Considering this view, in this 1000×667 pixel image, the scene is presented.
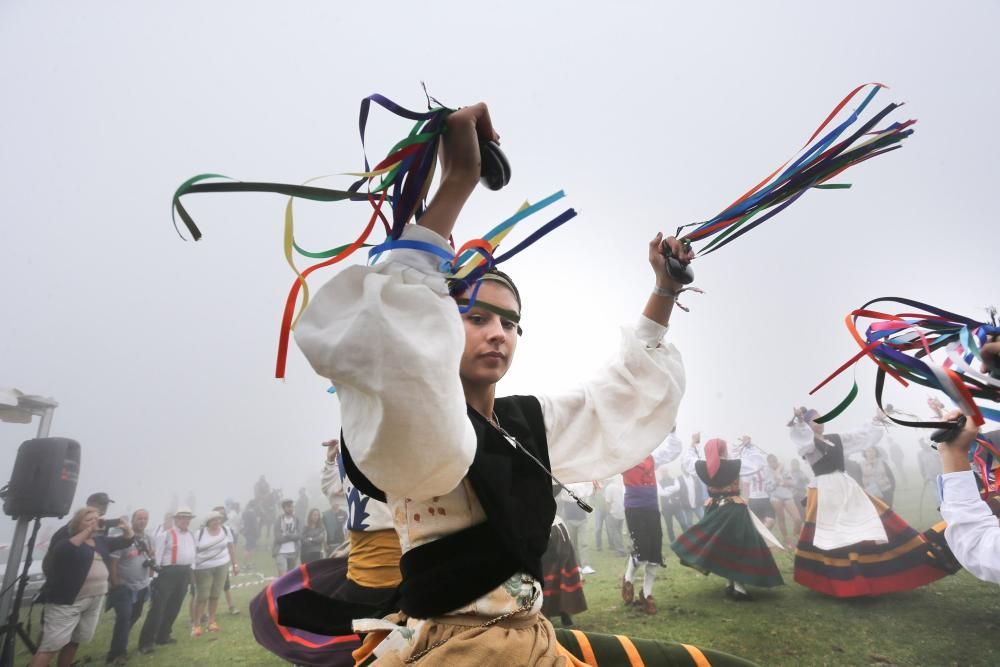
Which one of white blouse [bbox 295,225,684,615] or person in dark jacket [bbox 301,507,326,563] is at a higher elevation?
white blouse [bbox 295,225,684,615]

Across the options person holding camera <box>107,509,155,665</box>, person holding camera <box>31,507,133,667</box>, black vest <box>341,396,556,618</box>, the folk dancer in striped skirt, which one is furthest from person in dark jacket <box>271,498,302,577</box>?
black vest <box>341,396,556,618</box>

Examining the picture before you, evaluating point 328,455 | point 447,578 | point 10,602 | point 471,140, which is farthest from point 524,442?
point 10,602

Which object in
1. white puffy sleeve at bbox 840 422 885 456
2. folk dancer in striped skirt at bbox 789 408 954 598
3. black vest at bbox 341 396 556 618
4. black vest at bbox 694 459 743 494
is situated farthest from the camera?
white puffy sleeve at bbox 840 422 885 456

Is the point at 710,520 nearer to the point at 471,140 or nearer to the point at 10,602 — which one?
the point at 471,140

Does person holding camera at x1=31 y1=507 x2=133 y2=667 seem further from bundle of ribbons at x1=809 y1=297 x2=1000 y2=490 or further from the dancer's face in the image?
bundle of ribbons at x1=809 y1=297 x2=1000 y2=490

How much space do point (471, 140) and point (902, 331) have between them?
6.41 ft

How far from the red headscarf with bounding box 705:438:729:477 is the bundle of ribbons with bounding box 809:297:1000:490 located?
5.60 metres

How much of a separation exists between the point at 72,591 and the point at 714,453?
356 inches

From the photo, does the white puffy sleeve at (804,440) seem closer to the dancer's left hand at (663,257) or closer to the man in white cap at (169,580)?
the dancer's left hand at (663,257)

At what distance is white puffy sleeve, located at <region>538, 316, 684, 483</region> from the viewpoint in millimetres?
1742

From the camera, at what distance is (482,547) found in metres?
1.10

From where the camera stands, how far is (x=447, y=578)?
1.06 metres

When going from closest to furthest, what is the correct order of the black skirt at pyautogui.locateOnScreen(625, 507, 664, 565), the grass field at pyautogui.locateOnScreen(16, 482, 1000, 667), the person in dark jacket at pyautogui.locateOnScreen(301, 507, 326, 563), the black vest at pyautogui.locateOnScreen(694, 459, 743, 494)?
the grass field at pyautogui.locateOnScreen(16, 482, 1000, 667) → the black vest at pyautogui.locateOnScreen(694, 459, 743, 494) → the black skirt at pyautogui.locateOnScreen(625, 507, 664, 565) → the person in dark jacket at pyautogui.locateOnScreen(301, 507, 326, 563)

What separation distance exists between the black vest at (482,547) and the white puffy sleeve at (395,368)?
16 centimetres
